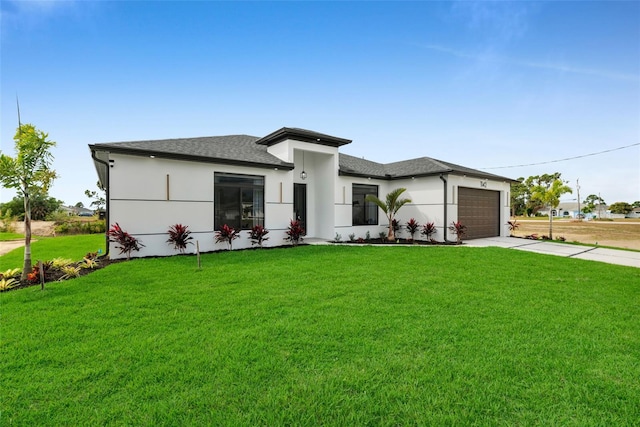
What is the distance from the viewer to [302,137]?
11562 millimetres

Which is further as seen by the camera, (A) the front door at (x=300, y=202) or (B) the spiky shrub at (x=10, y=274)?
(A) the front door at (x=300, y=202)

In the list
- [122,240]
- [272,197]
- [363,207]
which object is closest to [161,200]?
[122,240]

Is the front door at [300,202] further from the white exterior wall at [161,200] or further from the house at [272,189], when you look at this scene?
the white exterior wall at [161,200]

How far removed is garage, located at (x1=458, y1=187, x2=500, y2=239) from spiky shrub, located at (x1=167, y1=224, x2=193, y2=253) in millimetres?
12048

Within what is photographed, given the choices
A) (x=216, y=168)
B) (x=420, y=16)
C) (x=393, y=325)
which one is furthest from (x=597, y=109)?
(x=216, y=168)

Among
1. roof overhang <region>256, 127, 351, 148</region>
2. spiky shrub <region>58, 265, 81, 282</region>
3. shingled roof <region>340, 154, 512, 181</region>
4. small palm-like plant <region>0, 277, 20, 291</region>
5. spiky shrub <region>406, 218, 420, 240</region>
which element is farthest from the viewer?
spiky shrub <region>406, 218, 420, 240</region>

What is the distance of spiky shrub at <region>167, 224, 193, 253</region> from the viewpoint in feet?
28.6

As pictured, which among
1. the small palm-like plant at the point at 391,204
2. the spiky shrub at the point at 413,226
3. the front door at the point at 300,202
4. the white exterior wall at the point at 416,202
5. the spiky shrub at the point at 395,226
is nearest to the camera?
the white exterior wall at the point at 416,202

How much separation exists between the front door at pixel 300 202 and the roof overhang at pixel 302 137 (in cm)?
231

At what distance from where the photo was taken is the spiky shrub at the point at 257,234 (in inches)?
399

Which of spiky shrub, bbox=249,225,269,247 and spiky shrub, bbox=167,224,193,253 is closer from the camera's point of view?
spiky shrub, bbox=167,224,193,253

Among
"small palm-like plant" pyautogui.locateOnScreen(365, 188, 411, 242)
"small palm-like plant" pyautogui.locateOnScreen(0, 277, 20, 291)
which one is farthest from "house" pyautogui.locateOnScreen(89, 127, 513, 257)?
"small palm-like plant" pyautogui.locateOnScreen(0, 277, 20, 291)

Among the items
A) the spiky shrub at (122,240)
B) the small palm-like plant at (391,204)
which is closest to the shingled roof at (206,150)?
the spiky shrub at (122,240)

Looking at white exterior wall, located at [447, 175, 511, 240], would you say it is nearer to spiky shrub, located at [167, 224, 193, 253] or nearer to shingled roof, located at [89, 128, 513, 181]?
shingled roof, located at [89, 128, 513, 181]
